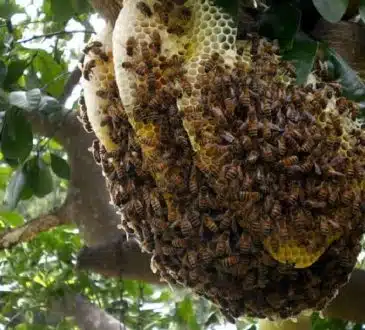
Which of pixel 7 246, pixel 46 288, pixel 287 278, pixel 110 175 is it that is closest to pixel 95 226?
pixel 7 246

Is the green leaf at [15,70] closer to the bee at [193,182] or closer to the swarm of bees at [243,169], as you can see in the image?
the swarm of bees at [243,169]

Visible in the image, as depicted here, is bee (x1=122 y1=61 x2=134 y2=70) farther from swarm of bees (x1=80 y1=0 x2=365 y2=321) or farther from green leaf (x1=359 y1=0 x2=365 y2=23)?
green leaf (x1=359 y1=0 x2=365 y2=23)

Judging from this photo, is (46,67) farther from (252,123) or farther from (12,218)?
(252,123)

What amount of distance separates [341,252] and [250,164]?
179 mm

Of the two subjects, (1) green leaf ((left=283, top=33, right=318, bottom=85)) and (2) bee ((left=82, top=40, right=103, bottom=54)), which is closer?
(1) green leaf ((left=283, top=33, right=318, bottom=85))

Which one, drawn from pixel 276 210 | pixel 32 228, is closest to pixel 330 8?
pixel 276 210

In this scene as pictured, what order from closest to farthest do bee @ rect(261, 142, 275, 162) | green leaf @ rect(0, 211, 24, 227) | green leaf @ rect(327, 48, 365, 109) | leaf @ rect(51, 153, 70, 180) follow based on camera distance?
bee @ rect(261, 142, 275, 162) → green leaf @ rect(327, 48, 365, 109) → leaf @ rect(51, 153, 70, 180) → green leaf @ rect(0, 211, 24, 227)

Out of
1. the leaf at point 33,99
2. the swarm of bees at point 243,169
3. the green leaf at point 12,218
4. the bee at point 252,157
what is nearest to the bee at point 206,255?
the swarm of bees at point 243,169

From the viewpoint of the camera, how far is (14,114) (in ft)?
4.65

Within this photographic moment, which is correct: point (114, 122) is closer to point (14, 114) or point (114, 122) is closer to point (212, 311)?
point (14, 114)

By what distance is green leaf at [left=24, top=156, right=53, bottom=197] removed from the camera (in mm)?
1594

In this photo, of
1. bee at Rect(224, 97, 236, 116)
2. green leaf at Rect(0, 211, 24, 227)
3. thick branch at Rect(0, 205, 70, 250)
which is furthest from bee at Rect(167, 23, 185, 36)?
green leaf at Rect(0, 211, 24, 227)

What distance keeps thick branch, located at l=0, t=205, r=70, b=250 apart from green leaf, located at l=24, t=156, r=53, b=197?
1.03 ft

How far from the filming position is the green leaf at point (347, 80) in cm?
94
